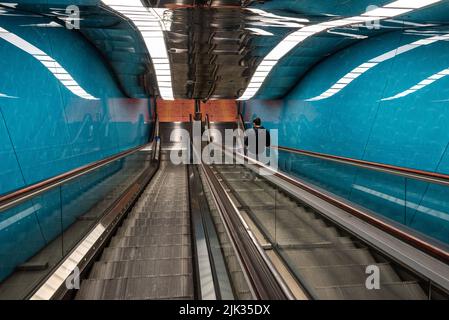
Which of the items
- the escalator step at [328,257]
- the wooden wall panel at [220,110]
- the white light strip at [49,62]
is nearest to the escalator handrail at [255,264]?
the escalator step at [328,257]

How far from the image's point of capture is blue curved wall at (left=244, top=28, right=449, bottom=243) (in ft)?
12.6

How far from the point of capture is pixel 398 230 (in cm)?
233

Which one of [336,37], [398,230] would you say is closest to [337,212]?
[398,230]

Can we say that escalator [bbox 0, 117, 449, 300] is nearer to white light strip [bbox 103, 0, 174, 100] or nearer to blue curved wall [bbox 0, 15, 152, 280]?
blue curved wall [bbox 0, 15, 152, 280]

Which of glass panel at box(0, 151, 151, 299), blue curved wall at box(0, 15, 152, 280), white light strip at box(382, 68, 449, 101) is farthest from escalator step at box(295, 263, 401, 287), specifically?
white light strip at box(382, 68, 449, 101)

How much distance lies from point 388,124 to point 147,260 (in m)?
4.70

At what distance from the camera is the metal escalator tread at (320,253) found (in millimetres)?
2277

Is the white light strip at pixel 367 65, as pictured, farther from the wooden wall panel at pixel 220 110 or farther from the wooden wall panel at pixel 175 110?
the wooden wall panel at pixel 175 110

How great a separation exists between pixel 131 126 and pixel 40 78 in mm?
6946

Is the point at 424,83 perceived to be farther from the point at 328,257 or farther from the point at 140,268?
the point at 140,268

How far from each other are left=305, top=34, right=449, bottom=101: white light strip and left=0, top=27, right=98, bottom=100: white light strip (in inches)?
232

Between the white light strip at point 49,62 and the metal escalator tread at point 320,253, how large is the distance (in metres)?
3.65
